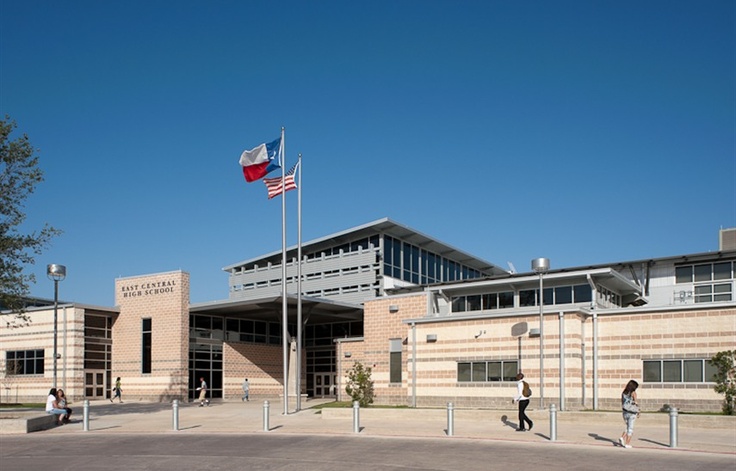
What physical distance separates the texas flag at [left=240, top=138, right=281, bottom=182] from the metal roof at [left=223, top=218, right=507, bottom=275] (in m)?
20.5

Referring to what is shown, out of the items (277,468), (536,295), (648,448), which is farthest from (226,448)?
(536,295)

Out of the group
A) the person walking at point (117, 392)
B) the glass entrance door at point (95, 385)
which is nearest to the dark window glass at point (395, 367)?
the person walking at point (117, 392)

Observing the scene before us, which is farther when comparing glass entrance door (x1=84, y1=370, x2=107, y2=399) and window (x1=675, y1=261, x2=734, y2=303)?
glass entrance door (x1=84, y1=370, x2=107, y2=399)

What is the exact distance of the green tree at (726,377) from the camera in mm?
25922

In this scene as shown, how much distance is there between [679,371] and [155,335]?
98.4 ft

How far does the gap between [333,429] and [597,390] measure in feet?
36.0

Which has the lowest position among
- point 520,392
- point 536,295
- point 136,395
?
point 136,395

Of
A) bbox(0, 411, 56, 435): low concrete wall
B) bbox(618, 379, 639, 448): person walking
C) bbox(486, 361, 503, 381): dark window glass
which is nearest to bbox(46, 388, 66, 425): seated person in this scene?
bbox(0, 411, 56, 435): low concrete wall

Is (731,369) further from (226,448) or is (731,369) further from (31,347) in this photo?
(31,347)

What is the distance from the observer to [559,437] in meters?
21.0

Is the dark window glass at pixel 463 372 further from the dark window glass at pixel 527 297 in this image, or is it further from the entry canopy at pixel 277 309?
the entry canopy at pixel 277 309

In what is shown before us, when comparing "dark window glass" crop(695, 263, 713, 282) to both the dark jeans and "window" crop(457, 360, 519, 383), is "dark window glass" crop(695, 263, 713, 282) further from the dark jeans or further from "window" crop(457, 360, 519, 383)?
the dark jeans

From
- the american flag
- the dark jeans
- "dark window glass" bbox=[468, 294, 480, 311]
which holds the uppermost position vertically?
the american flag

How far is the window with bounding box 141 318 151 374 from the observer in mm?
46719
